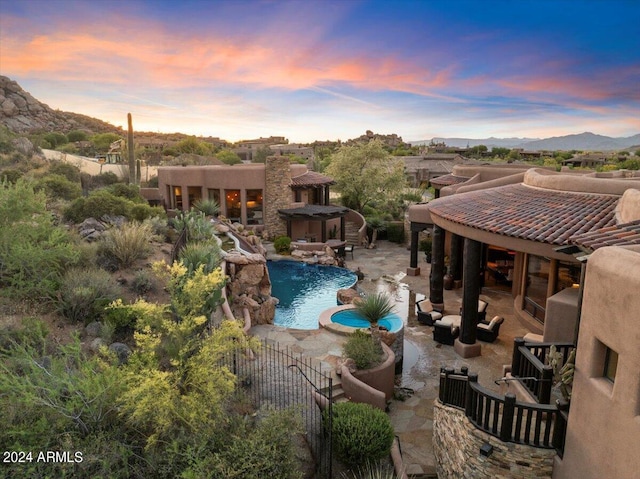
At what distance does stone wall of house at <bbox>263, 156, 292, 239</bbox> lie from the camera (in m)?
27.6

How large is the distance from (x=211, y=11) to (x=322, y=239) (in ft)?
50.1

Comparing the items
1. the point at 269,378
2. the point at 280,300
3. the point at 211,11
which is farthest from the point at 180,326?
the point at 211,11

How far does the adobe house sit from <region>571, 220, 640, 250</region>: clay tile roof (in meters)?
20.3

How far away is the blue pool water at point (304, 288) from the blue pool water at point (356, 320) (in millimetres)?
2157

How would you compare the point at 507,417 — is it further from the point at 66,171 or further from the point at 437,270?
the point at 66,171

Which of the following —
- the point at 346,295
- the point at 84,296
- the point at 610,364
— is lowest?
the point at 346,295

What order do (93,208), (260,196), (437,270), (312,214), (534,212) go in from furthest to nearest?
(260,196)
(312,214)
(93,208)
(437,270)
(534,212)

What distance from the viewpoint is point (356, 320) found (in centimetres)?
1348

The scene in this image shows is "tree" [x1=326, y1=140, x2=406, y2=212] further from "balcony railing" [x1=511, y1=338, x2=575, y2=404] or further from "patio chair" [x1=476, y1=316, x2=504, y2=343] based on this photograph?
"balcony railing" [x1=511, y1=338, x2=575, y2=404]

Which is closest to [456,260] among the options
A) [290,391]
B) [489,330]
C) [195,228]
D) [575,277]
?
[489,330]

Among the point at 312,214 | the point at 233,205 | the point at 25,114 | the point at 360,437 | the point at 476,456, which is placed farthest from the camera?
the point at 25,114

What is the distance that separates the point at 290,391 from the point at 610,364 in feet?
19.4

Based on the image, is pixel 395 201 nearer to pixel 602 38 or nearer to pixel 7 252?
pixel 602 38

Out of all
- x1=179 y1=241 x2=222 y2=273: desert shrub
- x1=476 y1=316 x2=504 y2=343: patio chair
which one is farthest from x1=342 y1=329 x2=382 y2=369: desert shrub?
x1=179 y1=241 x2=222 y2=273: desert shrub
